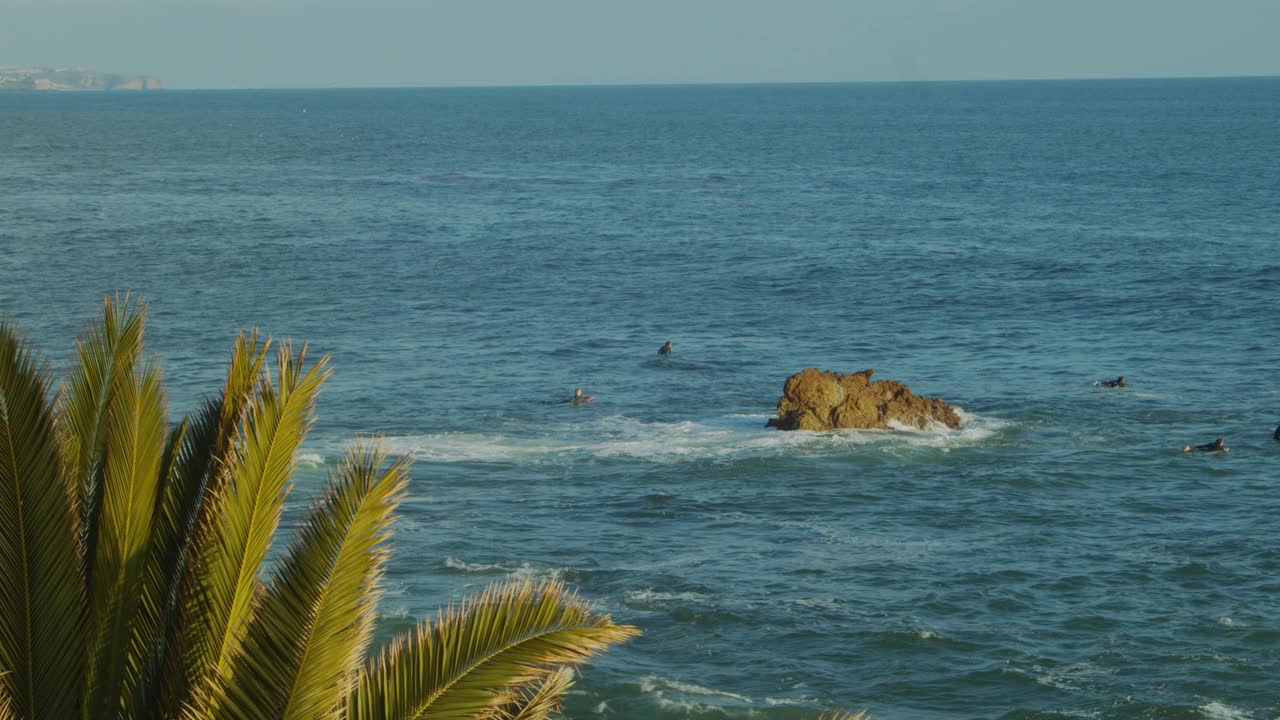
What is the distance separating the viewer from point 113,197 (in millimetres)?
116875

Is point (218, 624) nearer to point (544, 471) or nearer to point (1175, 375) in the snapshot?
point (544, 471)

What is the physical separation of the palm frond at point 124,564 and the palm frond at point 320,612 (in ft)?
4.10

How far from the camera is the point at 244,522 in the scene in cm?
903

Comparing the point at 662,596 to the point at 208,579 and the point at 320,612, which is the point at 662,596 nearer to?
the point at 208,579

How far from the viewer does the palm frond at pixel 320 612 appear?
8531 mm

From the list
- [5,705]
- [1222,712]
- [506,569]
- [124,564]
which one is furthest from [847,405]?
[5,705]

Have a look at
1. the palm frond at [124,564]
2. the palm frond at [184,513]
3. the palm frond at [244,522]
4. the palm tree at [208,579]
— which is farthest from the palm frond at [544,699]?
the palm frond at [124,564]

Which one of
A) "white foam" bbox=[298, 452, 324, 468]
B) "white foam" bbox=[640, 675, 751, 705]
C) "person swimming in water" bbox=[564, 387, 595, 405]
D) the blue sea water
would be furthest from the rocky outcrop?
"white foam" bbox=[640, 675, 751, 705]

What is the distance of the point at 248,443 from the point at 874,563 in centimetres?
2652

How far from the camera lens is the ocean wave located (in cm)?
4335

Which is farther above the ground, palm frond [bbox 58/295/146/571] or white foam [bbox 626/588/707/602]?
palm frond [bbox 58/295/146/571]

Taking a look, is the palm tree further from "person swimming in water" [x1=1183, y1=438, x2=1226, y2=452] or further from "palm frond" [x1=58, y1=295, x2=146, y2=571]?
"person swimming in water" [x1=1183, y1=438, x2=1226, y2=452]

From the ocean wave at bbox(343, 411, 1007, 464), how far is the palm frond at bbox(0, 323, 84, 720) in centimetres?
3306

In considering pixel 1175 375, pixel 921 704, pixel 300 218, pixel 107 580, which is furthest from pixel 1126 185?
pixel 107 580
